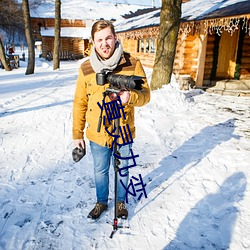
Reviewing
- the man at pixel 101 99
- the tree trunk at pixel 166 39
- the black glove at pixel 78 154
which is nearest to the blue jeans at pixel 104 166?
the man at pixel 101 99

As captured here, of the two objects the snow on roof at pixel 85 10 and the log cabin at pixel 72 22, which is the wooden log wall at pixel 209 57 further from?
the snow on roof at pixel 85 10

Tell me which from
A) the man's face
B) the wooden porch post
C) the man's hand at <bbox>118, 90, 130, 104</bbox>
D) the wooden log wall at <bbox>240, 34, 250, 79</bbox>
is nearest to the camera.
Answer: the man's hand at <bbox>118, 90, 130, 104</bbox>

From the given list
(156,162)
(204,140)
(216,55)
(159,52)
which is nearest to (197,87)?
(216,55)

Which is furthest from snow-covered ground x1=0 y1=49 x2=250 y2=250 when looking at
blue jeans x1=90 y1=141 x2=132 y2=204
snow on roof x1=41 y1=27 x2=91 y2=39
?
snow on roof x1=41 y1=27 x2=91 y2=39

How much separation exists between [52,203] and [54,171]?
75 cm

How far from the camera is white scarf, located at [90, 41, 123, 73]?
1864 millimetres

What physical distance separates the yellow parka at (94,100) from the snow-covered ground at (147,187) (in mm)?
977

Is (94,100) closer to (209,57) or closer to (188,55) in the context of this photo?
(188,55)

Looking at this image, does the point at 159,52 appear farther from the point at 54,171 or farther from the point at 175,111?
the point at 54,171

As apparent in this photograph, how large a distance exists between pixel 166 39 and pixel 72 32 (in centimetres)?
2614

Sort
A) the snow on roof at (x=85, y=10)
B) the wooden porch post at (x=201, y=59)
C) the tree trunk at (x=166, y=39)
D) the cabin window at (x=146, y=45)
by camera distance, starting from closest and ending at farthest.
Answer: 1. the tree trunk at (x=166, y=39)
2. the wooden porch post at (x=201, y=59)
3. the cabin window at (x=146, y=45)
4. the snow on roof at (x=85, y=10)

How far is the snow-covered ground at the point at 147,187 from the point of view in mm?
2217

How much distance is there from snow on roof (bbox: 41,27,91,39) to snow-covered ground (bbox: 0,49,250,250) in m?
26.0

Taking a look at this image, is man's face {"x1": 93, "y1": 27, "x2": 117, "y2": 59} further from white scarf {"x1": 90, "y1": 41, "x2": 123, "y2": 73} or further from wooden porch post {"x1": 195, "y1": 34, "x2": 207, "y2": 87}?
wooden porch post {"x1": 195, "y1": 34, "x2": 207, "y2": 87}
